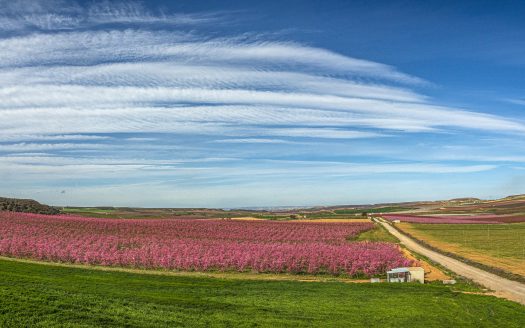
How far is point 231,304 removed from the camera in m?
19.1

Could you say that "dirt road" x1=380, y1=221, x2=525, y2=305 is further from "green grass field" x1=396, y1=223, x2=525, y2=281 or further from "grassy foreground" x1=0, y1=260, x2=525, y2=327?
"grassy foreground" x1=0, y1=260, x2=525, y2=327

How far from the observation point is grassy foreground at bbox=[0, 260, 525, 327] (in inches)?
577

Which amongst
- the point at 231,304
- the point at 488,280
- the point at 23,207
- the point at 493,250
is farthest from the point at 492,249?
the point at 23,207

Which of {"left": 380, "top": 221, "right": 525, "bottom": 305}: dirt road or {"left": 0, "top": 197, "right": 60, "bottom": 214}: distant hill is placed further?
{"left": 0, "top": 197, "right": 60, "bottom": 214}: distant hill

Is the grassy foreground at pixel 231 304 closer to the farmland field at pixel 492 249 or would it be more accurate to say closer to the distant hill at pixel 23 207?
the farmland field at pixel 492 249

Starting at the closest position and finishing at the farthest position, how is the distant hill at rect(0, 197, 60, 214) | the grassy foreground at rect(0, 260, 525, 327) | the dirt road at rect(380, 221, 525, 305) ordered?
the grassy foreground at rect(0, 260, 525, 327) < the dirt road at rect(380, 221, 525, 305) < the distant hill at rect(0, 197, 60, 214)

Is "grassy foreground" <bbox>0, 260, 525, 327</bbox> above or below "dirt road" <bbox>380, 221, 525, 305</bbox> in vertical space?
above

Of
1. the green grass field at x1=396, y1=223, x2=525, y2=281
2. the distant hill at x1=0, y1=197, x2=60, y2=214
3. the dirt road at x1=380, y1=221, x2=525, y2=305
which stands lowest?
the dirt road at x1=380, y1=221, x2=525, y2=305

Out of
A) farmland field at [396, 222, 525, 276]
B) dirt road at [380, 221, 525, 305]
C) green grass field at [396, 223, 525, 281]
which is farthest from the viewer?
farmland field at [396, 222, 525, 276]

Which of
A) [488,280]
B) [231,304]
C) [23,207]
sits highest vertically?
[23,207]

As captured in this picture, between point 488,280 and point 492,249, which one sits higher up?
point 492,249

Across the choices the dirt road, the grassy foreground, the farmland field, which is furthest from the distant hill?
the dirt road

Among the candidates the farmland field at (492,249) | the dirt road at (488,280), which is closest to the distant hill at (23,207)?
the farmland field at (492,249)

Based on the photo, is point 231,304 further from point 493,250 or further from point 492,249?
point 492,249
